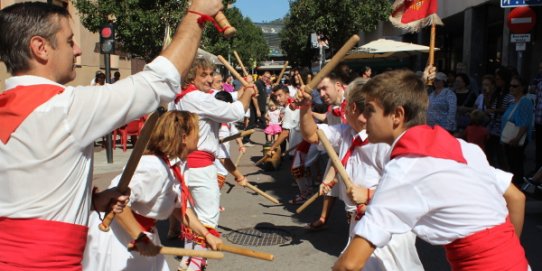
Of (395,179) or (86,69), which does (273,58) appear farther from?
(395,179)

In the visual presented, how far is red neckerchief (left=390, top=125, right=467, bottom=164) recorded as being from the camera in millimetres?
2039

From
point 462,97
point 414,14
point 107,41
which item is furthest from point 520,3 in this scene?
point 107,41

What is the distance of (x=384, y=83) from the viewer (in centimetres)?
228

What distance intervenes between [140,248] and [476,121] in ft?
21.7

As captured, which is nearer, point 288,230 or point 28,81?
point 28,81

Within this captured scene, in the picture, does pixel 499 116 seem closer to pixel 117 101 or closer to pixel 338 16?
pixel 117 101

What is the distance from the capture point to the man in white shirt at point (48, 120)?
1764 millimetres

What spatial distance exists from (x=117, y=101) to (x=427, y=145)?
1.17m

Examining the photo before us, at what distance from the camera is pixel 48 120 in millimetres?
1746

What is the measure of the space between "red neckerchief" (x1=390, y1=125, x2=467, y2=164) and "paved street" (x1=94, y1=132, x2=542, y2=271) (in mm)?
3103

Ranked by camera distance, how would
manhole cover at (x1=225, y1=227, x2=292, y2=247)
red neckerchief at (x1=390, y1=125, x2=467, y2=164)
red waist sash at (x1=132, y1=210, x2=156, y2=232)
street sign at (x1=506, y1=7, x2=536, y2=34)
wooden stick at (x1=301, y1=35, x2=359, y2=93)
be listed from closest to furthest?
red neckerchief at (x1=390, y1=125, x2=467, y2=164) → wooden stick at (x1=301, y1=35, x2=359, y2=93) → red waist sash at (x1=132, y1=210, x2=156, y2=232) → manhole cover at (x1=225, y1=227, x2=292, y2=247) → street sign at (x1=506, y1=7, x2=536, y2=34)

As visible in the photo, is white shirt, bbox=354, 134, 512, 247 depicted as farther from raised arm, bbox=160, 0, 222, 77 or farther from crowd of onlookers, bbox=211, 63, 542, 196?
crowd of onlookers, bbox=211, 63, 542, 196

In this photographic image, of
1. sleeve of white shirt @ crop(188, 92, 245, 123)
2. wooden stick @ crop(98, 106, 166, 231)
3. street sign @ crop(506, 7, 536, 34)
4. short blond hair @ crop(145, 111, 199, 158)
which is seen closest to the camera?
wooden stick @ crop(98, 106, 166, 231)

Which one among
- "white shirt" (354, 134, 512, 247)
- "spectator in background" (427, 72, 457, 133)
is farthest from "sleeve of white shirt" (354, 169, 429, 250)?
"spectator in background" (427, 72, 457, 133)
